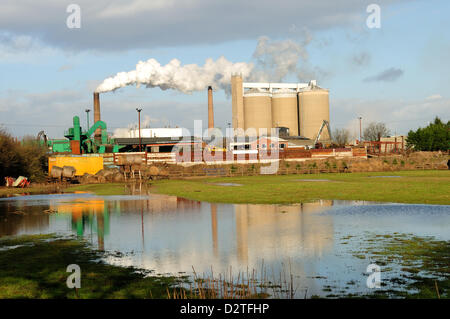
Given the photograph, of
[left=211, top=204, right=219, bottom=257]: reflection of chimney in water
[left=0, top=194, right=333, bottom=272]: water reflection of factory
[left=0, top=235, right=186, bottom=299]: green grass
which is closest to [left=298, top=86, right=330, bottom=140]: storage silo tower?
[left=0, top=194, right=333, bottom=272]: water reflection of factory

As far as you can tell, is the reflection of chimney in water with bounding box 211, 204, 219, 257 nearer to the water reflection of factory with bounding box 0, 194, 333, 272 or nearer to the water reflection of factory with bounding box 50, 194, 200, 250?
the water reflection of factory with bounding box 0, 194, 333, 272

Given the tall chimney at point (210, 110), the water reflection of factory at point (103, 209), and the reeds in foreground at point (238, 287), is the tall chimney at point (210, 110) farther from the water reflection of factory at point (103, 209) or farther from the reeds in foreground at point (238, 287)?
the reeds in foreground at point (238, 287)

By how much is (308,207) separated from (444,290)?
18034mm

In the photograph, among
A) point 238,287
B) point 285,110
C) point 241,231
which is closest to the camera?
point 238,287

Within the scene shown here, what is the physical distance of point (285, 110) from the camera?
135 meters

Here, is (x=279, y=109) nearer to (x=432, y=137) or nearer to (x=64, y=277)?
(x=432, y=137)

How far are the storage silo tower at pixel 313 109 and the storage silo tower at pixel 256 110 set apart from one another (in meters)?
9.66

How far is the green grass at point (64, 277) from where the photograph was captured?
41.2 feet

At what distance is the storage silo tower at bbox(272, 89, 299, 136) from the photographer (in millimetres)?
134750

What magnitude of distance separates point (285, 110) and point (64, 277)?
406 feet

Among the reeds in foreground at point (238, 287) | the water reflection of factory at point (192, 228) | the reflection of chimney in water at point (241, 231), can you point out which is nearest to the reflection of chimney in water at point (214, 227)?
the water reflection of factory at point (192, 228)

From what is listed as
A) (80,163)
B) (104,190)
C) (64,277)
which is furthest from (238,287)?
(80,163)

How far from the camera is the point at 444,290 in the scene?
1177 cm
